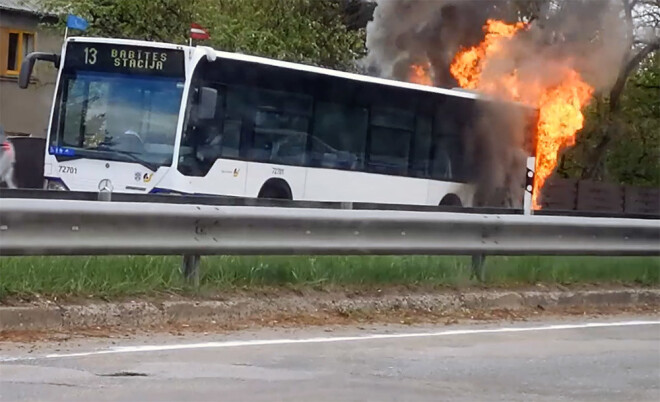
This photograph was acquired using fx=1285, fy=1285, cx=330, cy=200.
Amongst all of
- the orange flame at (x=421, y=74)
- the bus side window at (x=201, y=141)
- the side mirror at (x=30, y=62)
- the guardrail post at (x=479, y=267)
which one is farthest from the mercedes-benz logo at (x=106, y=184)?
the orange flame at (x=421, y=74)

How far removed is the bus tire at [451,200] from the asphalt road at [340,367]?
1280 centimetres

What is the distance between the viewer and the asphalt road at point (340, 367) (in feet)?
24.2

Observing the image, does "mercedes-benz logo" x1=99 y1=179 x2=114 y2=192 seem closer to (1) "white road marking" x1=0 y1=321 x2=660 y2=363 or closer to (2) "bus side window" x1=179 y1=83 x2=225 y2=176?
(2) "bus side window" x1=179 y1=83 x2=225 y2=176

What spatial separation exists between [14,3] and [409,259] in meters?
31.1

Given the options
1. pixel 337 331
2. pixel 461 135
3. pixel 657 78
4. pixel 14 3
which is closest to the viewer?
pixel 337 331

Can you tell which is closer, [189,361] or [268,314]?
[189,361]

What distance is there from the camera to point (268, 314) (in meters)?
10.5

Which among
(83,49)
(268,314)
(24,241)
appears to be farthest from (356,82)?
(24,241)

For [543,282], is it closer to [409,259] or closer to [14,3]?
[409,259]

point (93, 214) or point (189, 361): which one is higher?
point (93, 214)

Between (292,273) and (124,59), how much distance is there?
8.64m

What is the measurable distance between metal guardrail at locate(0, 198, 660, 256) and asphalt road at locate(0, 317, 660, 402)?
0.87 meters

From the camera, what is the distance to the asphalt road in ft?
24.2

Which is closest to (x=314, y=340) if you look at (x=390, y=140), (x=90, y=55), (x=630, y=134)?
(x=90, y=55)
